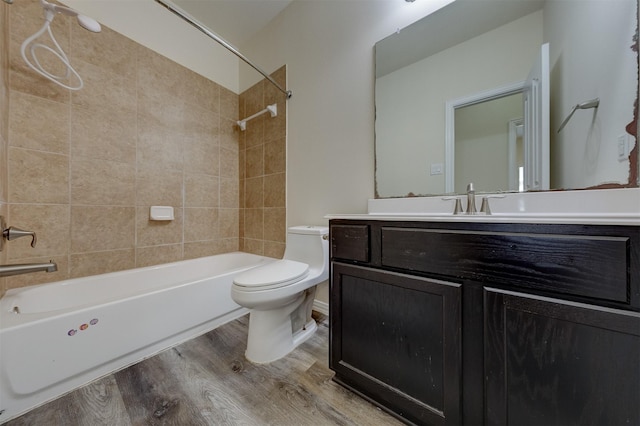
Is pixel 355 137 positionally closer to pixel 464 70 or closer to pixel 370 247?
pixel 464 70

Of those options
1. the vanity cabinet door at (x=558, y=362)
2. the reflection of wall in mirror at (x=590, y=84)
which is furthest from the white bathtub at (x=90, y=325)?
the reflection of wall in mirror at (x=590, y=84)

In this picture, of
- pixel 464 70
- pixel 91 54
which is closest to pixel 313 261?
pixel 464 70

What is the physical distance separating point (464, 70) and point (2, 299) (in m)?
2.63

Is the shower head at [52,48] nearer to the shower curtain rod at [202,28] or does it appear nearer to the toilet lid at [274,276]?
the shower curtain rod at [202,28]

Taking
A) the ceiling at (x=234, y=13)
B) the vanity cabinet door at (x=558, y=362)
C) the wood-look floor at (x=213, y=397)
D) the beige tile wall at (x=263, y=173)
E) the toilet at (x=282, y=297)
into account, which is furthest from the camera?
the beige tile wall at (x=263, y=173)

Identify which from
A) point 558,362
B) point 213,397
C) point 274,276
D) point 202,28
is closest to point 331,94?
point 202,28

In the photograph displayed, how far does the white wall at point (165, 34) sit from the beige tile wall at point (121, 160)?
3.2 inches

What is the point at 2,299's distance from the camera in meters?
1.11

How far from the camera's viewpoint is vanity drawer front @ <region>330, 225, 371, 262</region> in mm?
934

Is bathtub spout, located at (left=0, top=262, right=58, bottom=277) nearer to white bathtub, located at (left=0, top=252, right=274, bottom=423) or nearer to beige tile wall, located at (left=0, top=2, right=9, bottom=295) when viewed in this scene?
white bathtub, located at (left=0, top=252, right=274, bottom=423)

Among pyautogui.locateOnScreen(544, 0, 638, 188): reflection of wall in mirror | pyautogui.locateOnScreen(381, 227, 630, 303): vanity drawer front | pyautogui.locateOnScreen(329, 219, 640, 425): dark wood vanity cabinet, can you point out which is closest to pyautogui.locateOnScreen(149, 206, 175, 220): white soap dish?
pyautogui.locateOnScreen(329, 219, 640, 425): dark wood vanity cabinet

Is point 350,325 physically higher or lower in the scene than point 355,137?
lower

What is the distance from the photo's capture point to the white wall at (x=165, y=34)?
1.55 metres

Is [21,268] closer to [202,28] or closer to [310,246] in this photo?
[310,246]
